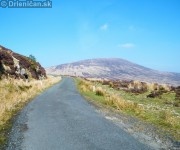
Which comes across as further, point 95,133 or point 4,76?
point 4,76

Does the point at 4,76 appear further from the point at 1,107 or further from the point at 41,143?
the point at 41,143

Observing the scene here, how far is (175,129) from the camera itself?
14.6 m

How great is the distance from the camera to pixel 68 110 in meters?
19.6

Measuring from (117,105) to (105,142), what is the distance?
37.3ft

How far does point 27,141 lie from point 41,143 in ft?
2.01

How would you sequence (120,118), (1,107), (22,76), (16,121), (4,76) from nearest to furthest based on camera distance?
(16,121) < (120,118) < (1,107) < (4,76) < (22,76)

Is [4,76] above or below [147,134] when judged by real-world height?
above

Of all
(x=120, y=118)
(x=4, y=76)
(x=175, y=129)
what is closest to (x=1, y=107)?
A: (x=120, y=118)

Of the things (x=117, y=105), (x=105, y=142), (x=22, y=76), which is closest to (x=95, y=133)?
(x=105, y=142)

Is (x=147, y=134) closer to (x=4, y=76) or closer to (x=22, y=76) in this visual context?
(x=4, y=76)

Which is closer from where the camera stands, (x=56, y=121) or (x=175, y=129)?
(x=175, y=129)

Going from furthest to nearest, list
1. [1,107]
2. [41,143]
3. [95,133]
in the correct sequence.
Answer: [1,107] → [95,133] → [41,143]

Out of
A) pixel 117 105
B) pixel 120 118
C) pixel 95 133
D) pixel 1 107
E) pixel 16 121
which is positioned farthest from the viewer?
pixel 117 105

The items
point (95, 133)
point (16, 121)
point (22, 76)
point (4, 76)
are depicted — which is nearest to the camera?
point (95, 133)
